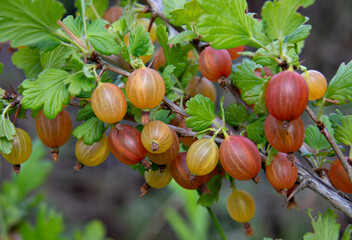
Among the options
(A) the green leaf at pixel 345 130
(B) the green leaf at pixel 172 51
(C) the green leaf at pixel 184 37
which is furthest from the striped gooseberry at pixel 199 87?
(A) the green leaf at pixel 345 130

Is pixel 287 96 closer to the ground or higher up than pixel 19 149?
higher up

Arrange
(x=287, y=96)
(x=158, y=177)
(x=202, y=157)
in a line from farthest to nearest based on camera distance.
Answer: (x=158, y=177), (x=202, y=157), (x=287, y=96)

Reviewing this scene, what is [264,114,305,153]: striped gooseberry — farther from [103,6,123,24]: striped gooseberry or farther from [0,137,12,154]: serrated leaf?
[103,6,123,24]: striped gooseberry

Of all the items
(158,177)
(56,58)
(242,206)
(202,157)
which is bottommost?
(242,206)

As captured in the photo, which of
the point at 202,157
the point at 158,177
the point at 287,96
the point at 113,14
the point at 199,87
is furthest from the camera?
the point at 113,14

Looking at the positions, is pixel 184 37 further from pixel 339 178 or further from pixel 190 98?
pixel 339 178

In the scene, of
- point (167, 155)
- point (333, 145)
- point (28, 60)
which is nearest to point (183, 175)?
point (167, 155)
